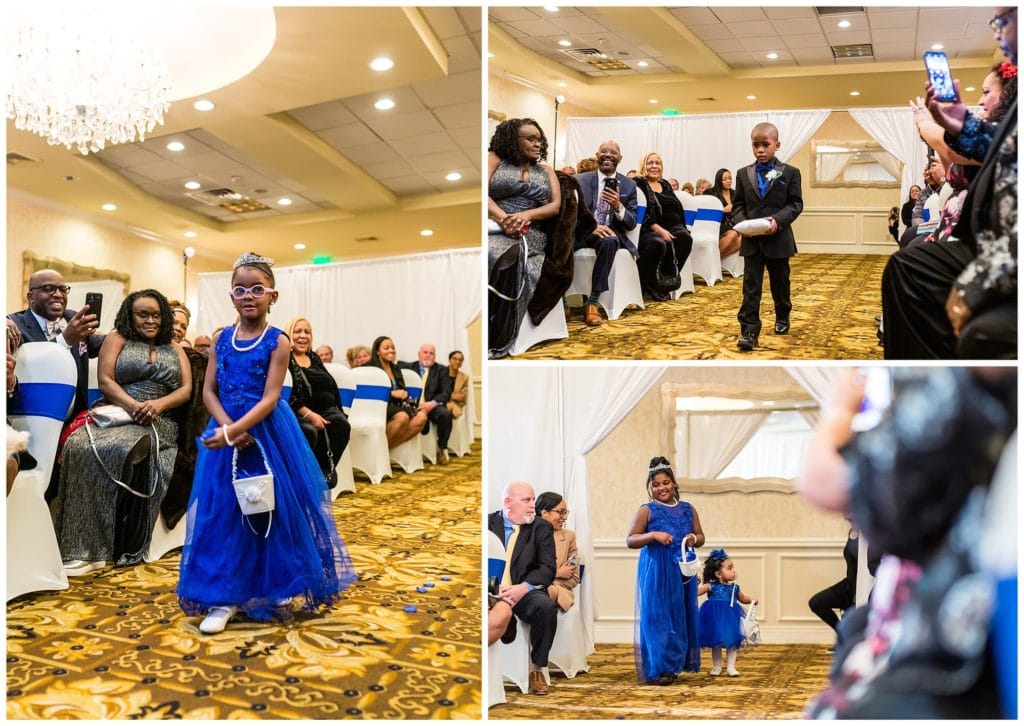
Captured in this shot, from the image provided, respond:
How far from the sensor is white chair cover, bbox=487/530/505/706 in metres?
2.63

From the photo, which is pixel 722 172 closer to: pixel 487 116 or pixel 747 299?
pixel 747 299

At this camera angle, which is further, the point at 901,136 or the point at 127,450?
A: the point at 127,450

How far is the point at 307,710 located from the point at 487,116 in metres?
1.86

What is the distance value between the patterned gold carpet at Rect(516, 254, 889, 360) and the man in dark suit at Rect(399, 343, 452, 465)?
15.2 feet

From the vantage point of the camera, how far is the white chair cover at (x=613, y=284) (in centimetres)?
294

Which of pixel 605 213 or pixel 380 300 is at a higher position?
pixel 380 300

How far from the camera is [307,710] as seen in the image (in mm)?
2301

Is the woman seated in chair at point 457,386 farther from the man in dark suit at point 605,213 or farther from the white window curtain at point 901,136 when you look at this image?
the white window curtain at point 901,136

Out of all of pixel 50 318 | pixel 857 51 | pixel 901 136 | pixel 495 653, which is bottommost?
pixel 495 653

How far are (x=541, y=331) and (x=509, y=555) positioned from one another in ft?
2.72

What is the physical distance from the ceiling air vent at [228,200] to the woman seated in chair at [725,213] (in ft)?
20.3

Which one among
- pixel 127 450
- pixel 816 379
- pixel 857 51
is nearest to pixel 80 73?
pixel 127 450

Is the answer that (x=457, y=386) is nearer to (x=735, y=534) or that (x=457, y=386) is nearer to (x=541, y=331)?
(x=735, y=534)

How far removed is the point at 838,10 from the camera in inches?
98.8
